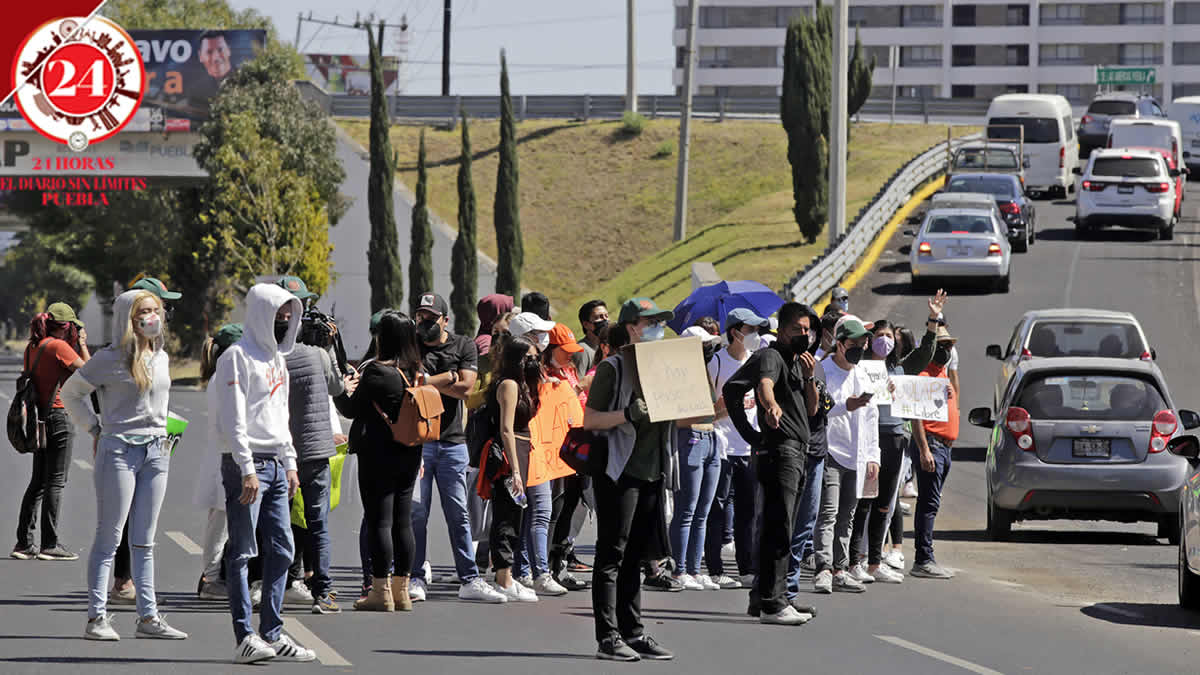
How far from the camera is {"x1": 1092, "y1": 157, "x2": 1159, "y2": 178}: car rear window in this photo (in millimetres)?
41844

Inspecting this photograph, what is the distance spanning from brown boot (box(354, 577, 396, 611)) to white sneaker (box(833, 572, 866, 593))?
11.1ft

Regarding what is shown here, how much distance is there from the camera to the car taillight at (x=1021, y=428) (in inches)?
622

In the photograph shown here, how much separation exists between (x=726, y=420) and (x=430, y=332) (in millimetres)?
2582

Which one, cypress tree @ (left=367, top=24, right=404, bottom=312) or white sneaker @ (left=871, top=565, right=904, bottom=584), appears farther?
cypress tree @ (left=367, top=24, right=404, bottom=312)

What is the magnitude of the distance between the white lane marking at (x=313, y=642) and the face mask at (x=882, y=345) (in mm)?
4817

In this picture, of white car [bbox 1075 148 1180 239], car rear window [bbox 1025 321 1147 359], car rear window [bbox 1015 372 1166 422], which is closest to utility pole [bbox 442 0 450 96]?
white car [bbox 1075 148 1180 239]

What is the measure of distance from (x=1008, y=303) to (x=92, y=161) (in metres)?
37.0

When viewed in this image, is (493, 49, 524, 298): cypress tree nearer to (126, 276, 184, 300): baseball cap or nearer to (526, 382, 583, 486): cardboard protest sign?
(526, 382, 583, 486): cardboard protest sign

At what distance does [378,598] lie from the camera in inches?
442

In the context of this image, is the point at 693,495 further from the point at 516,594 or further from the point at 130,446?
the point at 130,446

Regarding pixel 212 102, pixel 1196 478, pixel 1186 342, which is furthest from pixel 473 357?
pixel 212 102

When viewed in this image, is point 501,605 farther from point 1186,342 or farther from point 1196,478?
point 1186,342

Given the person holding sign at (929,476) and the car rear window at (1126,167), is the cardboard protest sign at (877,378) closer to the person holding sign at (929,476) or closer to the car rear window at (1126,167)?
the person holding sign at (929,476)

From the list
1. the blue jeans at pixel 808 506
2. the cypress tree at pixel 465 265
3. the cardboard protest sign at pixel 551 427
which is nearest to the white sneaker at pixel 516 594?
the cardboard protest sign at pixel 551 427
